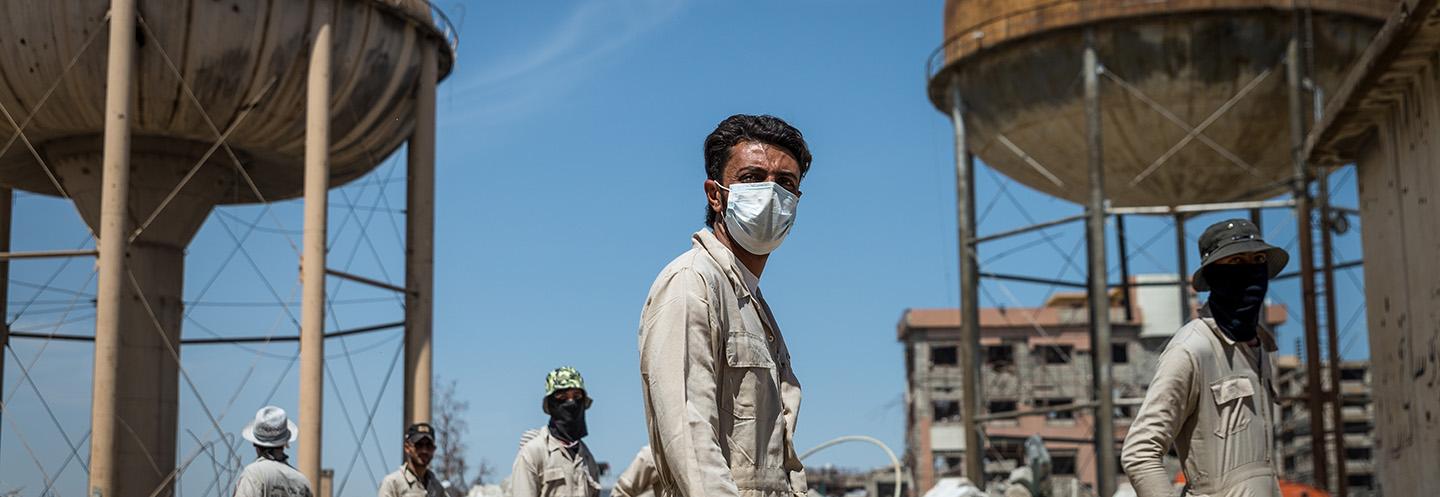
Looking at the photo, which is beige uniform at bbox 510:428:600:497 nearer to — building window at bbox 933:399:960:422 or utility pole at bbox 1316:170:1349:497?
utility pole at bbox 1316:170:1349:497

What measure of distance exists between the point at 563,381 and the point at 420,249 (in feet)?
38.9

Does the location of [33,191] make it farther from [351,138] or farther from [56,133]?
[351,138]

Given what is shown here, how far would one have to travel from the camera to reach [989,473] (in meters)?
68.4

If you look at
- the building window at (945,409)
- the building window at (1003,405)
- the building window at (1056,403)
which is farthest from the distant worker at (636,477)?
the building window at (945,409)

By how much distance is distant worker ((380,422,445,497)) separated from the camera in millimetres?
11414

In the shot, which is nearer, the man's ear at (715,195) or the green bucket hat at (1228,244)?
the man's ear at (715,195)

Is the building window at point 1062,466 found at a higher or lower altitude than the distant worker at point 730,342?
lower

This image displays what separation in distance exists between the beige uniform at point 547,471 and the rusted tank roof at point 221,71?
10.4 metres

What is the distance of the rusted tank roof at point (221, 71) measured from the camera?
1888 centimetres

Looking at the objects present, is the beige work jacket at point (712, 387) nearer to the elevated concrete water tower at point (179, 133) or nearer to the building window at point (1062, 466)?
the elevated concrete water tower at point (179, 133)

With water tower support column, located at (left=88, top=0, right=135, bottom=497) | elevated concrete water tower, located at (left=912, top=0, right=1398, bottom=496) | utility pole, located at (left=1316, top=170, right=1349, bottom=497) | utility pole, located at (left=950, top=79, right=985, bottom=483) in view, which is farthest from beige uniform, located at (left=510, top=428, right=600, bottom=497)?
utility pole, located at (left=950, top=79, right=985, bottom=483)

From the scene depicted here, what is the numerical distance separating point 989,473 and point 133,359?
50.7 meters

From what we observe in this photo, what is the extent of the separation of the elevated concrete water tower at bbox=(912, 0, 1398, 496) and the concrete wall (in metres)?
7.79

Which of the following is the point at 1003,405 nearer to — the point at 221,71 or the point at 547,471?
the point at 221,71
